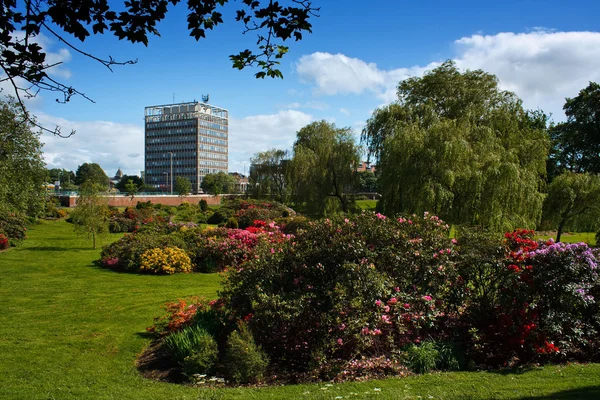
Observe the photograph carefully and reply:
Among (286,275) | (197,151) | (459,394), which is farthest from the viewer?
(197,151)

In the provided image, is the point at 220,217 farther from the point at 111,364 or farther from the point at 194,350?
the point at 194,350

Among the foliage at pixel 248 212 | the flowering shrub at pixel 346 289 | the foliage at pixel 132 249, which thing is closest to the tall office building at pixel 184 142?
the foliage at pixel 248 212

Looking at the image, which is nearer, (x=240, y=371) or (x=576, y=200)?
(x=240, y=371)

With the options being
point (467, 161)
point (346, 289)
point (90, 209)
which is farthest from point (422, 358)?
point (90, 209)

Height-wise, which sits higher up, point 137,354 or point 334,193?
point 334,193

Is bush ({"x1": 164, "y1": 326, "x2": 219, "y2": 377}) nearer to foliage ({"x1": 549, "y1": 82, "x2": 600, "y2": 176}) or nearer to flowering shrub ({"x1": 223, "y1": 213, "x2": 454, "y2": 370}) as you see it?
flowering shrub ({"x1": 223, "y1": 213, "x2": 454, "y2": 370})

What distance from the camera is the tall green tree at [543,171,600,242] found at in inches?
1039

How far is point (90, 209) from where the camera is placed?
1950 centimetres

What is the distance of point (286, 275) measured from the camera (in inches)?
302

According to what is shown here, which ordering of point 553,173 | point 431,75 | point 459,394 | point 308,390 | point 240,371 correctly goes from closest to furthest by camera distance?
1. point 459,394
2. point 308,390
3. point 240,371
4. point 431,75
5. point 553,173

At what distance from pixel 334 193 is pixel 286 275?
82.6ft

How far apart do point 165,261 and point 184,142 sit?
429 feet

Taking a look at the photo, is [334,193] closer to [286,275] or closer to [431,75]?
[431,75]

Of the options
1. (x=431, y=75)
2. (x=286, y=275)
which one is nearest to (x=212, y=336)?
(x=286, y=275)
